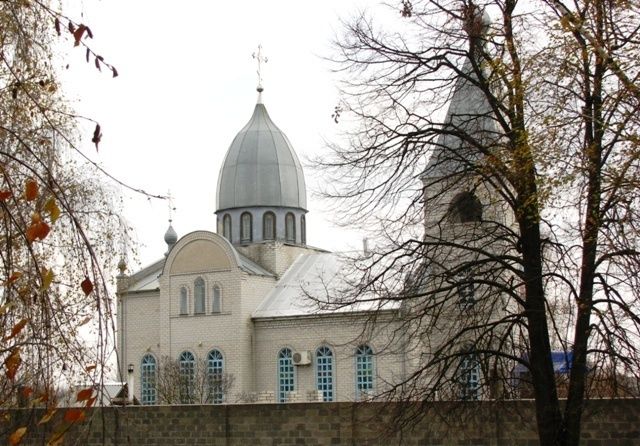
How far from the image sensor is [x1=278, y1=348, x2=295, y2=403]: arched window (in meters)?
40.7

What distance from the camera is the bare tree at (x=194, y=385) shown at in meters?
39.8

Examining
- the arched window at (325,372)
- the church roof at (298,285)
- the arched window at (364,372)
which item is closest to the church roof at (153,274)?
the church roof at (298,285)

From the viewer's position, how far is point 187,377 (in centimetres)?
4044

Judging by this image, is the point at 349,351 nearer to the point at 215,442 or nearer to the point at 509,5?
the point at 215,442

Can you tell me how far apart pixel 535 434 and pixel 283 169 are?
27785mm

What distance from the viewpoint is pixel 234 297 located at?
41.8m

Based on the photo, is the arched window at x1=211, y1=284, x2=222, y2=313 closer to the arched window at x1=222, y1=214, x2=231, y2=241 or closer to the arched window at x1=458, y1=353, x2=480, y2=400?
the arched window at x1=222, y1=214, x2=231, y2=241

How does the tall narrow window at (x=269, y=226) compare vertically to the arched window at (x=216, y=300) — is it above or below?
above

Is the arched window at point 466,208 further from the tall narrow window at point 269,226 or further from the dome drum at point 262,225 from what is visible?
the dome drum at point 262,225

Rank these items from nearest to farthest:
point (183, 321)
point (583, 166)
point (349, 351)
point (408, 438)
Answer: point (583, 166) < point (408, 438) < point (349, 351) < point (183, 321)

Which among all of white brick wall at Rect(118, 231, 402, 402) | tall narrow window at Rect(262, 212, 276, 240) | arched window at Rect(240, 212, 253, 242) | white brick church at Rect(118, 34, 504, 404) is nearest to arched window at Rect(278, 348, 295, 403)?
white brick church at Rect(118, 34, 504, 404)

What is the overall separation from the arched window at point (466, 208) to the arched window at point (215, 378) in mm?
24121

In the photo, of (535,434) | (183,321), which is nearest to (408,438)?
(535,434)

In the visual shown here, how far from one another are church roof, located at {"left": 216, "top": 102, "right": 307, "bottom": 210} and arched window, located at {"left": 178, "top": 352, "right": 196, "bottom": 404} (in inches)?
269
